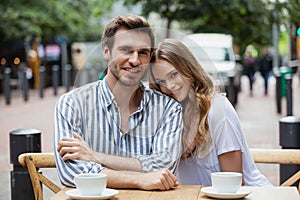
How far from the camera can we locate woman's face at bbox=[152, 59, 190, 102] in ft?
13.7

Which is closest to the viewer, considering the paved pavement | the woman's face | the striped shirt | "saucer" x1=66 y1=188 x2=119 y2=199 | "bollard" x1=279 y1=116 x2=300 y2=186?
"saucer" x1=66 y1=188 x2=119 y2=199

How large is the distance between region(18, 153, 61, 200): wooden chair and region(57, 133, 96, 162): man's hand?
1.97 ft

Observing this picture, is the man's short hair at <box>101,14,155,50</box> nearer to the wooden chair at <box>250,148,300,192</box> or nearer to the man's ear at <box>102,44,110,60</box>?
the man's ear at <box>102,44,110,60</box>

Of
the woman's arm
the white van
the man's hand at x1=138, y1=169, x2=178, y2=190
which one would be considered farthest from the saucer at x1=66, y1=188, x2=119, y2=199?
the white van

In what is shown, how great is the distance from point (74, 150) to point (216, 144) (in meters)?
0.88

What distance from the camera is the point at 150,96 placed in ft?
13.8

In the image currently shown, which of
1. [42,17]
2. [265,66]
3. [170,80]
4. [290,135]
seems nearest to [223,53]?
[265,66]

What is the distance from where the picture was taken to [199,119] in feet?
13.9

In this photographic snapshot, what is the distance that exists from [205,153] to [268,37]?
15.5 metres

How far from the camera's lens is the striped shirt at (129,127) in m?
4.07

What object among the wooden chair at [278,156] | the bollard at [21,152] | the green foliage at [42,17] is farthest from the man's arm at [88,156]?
the green foliage at [42,17]

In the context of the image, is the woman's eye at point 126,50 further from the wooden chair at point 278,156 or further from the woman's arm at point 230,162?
the wooden chair at point 278,156

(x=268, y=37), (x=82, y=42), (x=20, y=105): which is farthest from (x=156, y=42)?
(x=82, y=42)

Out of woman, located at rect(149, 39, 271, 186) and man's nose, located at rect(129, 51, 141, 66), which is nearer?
man's nose, located at rect(129, 51, 141, 66)
